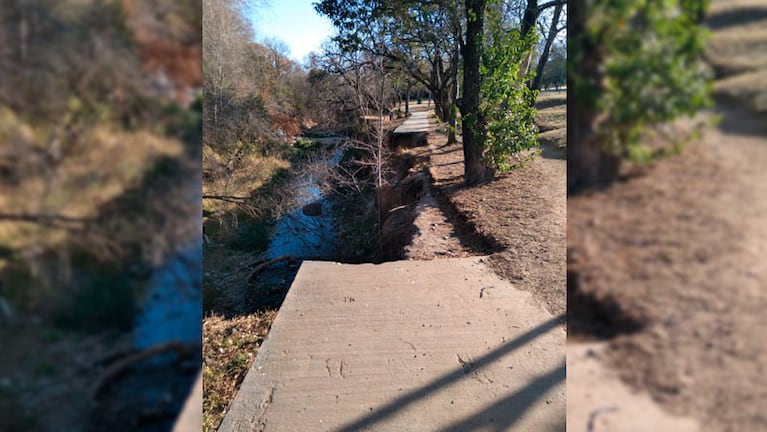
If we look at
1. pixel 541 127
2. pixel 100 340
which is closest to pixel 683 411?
pixel 100 340

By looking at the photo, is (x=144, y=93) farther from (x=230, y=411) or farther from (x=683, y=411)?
(x=230, y=411)

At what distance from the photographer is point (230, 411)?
9.43 ft

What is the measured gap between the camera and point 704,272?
2.48ft

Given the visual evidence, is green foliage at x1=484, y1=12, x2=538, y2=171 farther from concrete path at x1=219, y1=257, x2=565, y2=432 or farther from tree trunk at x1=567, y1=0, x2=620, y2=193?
tree trunk at x1=567, y1=0, x2=620, y2=193

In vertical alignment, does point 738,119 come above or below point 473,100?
below

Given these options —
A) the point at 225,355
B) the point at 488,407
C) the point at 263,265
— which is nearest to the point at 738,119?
the point at 488,407

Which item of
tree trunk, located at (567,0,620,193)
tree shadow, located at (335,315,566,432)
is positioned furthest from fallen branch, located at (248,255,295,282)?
tree trunk, located at (567,0,620,193)

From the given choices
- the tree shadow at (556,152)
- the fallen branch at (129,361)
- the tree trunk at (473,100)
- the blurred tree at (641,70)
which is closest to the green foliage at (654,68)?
the blurred tree at (641,70)

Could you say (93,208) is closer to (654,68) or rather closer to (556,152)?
(654,68)

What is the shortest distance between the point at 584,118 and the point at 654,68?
0.48 feet

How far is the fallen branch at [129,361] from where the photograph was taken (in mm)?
871

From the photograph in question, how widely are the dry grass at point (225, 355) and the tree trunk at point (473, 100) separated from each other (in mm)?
5517

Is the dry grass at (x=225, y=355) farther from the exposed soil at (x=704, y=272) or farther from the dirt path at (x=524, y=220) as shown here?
the exposed soil at (x=704, y=272)

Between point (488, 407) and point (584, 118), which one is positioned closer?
point (584, 118)
